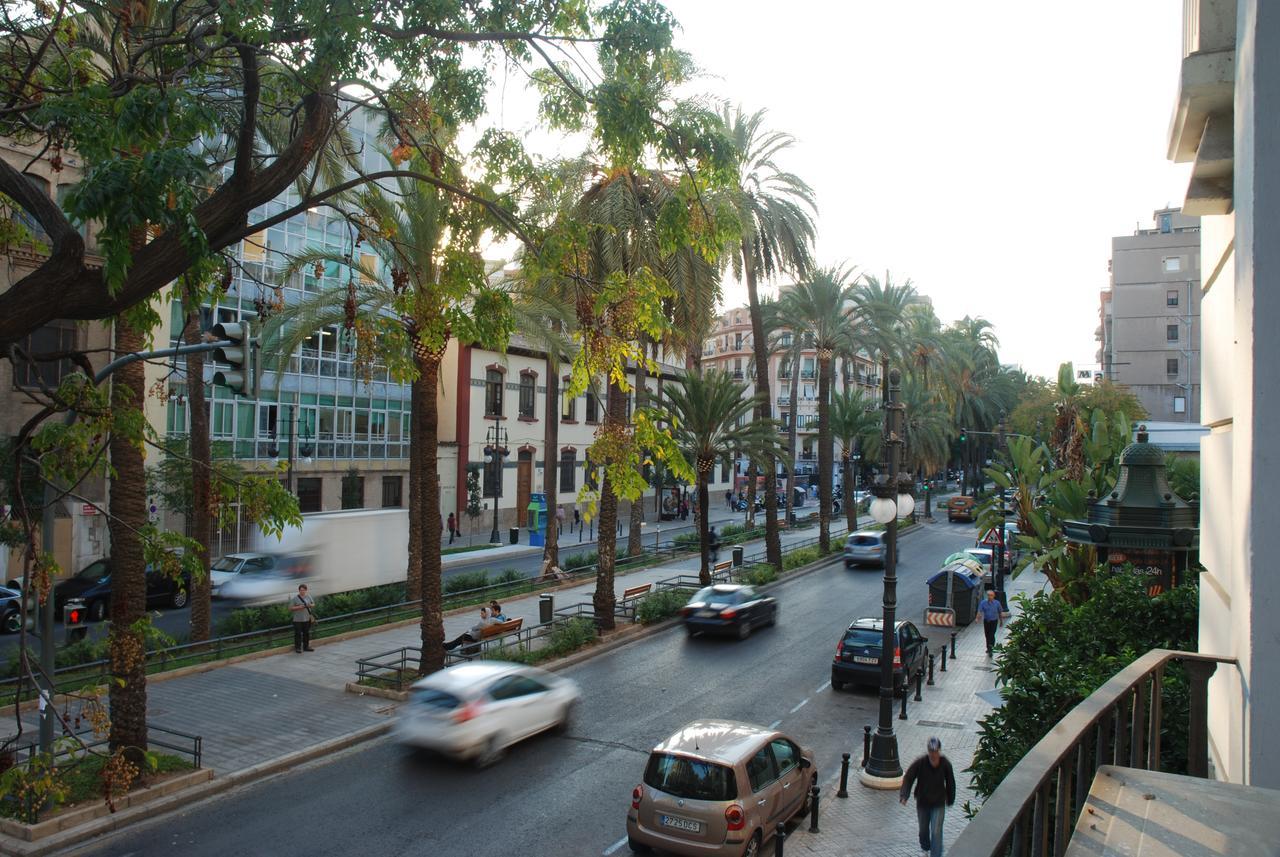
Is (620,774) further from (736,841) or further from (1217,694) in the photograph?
(1217,694)

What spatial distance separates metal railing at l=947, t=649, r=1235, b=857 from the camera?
2.00 metres

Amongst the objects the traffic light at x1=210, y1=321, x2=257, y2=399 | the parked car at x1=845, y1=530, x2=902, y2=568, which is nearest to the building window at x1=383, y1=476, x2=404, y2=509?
the parked car at x1=845, y1=530, x2=902, y2=568

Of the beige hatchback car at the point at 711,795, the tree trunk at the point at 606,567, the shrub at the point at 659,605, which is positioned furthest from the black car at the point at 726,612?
the beige hatchback car at the point at 711,795

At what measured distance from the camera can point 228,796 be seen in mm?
12680

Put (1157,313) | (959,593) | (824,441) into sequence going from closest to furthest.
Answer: (959,593) → (824,441) → (1157,313)

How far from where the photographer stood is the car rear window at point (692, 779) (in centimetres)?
1039

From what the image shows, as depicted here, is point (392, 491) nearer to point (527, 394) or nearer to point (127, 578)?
point (527, 394)

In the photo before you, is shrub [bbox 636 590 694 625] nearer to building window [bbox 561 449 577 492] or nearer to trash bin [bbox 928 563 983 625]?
trash bin [bbox 928 563 983 625]

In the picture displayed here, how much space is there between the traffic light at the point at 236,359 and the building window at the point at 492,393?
40.6 meters

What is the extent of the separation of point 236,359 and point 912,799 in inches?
417

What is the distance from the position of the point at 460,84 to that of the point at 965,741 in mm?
13195

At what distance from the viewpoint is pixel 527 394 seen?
52562 mm

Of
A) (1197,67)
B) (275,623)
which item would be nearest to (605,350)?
(1197,67)

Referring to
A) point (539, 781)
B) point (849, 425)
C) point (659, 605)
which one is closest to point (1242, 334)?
point (539, 781)
